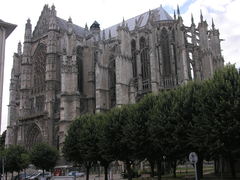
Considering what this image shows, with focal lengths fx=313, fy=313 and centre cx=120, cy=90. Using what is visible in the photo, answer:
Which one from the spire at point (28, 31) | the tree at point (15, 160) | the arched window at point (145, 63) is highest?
the spire at point (28, 31)

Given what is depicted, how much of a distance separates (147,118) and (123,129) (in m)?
2.28

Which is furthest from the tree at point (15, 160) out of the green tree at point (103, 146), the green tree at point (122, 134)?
the green tree at point (122, 134)

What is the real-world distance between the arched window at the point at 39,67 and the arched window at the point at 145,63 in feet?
65.1

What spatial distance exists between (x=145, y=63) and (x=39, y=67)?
22.2 metres

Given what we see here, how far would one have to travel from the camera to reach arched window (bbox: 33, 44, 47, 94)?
194 ft

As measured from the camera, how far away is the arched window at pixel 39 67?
194 feet

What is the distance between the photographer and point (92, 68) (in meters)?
56.8

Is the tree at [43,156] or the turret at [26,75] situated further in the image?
the turret at [26,75]

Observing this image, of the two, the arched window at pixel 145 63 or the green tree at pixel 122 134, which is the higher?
the arched window at pixel 145 63

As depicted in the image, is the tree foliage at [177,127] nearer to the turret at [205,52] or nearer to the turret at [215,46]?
the turret at [205,52]

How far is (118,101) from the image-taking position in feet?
149

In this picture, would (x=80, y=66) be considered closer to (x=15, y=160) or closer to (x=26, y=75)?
(x=26, y=75)

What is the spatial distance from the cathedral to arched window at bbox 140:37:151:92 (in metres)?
0.03

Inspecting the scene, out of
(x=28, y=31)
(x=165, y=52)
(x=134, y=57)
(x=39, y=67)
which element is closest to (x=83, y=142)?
(x=165, y=52)
